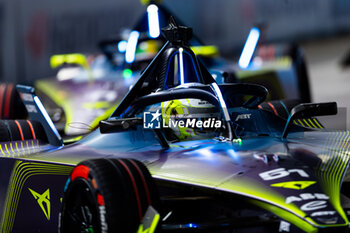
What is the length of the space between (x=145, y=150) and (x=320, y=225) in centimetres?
142

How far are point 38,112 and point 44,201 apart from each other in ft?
3.47

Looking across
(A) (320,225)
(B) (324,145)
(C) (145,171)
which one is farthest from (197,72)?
(A) (320,225)

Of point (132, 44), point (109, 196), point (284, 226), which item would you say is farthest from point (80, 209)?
point (132, 44)

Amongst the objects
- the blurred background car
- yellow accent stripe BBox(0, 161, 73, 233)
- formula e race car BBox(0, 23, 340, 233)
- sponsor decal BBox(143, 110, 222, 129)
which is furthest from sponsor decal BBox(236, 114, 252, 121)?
the blurred background car

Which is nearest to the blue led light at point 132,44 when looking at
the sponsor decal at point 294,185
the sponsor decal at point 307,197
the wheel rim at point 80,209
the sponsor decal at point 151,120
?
the sponsor decal at point 151,120

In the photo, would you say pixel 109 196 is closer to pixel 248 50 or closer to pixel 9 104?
pixel 248 50

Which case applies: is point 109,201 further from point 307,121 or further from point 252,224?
point 307,121

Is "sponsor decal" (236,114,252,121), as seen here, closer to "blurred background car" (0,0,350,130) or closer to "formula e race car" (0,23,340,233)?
"formula e race car" (0,23,340,233)

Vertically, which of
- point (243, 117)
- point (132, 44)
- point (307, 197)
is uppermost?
point (132, 44)

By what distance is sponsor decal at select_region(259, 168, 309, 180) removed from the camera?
129 inches

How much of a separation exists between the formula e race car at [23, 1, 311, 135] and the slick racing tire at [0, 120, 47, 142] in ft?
7.18

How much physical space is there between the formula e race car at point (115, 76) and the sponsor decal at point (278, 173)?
4.09m

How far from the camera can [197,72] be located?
4.62 metres

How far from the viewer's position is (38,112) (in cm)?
493
